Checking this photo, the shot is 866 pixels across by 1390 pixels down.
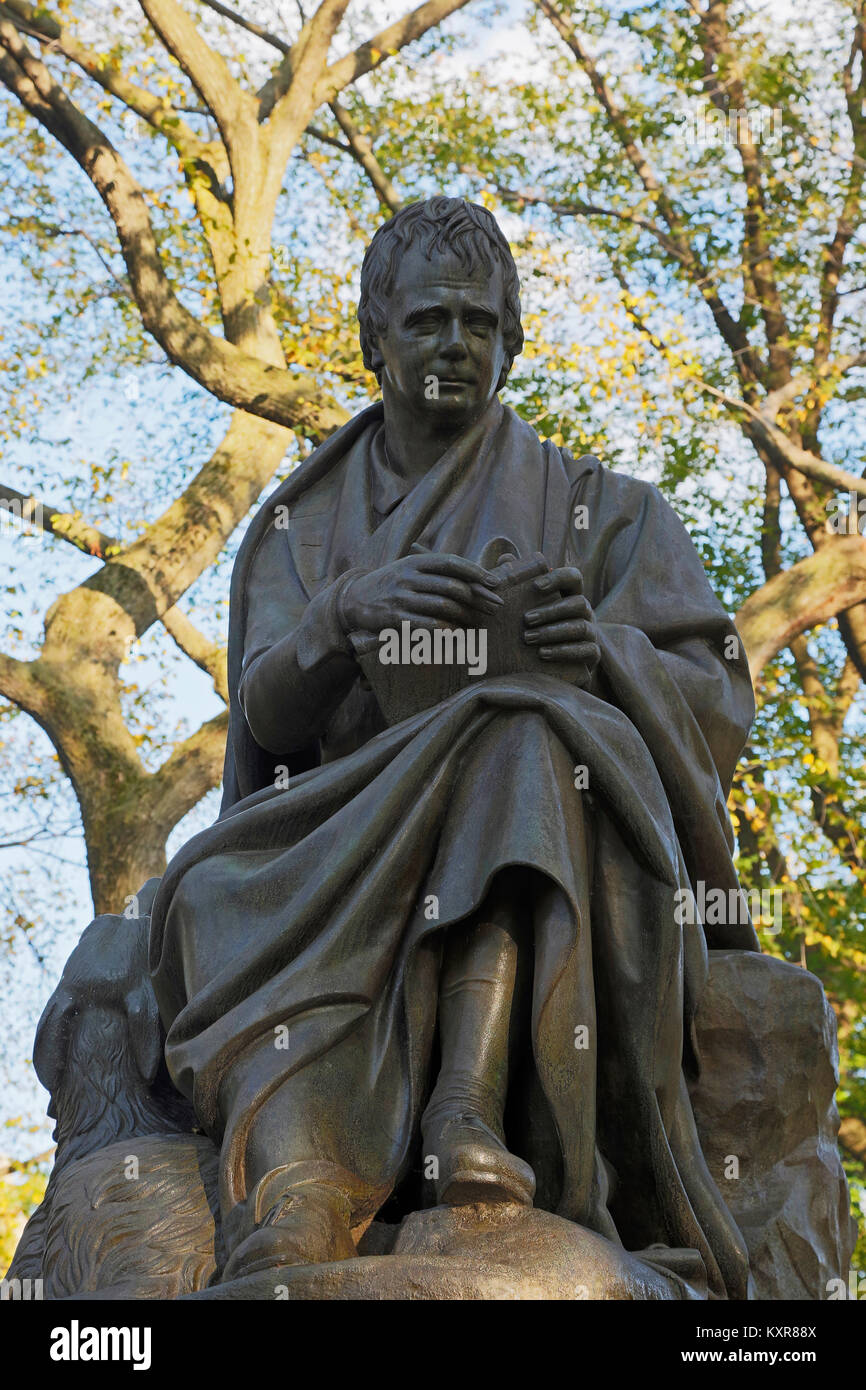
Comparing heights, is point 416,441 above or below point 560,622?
above

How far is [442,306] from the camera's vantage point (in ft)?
13.8

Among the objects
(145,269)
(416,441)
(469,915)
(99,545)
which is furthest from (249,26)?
(469,915)

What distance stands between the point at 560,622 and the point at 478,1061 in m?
0.87

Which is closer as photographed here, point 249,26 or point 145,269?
point 145,269

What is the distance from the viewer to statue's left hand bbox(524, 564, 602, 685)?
3742 mm

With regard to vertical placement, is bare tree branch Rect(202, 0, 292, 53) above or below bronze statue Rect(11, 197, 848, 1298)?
above

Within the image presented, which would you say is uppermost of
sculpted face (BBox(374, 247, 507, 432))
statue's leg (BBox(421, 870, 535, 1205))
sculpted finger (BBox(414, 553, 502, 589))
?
sculpted face (BBox(374, 247, 507, 432))

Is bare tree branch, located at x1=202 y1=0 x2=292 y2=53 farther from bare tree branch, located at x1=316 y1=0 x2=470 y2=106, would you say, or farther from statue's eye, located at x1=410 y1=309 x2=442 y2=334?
statue's eye, located at x1=410 y1=309 x2=442 y2=334

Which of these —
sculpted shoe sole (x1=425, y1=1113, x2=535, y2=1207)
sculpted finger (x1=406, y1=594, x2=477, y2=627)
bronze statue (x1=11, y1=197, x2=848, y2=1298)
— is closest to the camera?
sculpted shoe sole (x1=425, y1=1113, x2=535, y2=1207)

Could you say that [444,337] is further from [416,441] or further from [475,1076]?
[475,1076]

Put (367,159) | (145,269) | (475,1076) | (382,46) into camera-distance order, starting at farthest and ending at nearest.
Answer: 1. (367,159)
2. (382,46)
3. (145,269)
4. (475,1076)

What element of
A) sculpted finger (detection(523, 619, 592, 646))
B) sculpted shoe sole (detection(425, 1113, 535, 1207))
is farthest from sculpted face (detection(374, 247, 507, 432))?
sculpted shoe sole (detection(425, 1113, 535, 1207))

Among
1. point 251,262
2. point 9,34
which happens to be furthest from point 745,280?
point 9,34

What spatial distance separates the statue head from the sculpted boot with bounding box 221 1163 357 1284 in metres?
1.78
